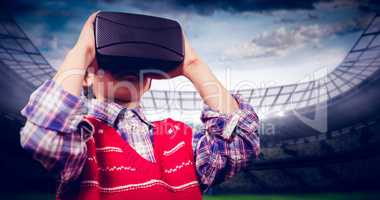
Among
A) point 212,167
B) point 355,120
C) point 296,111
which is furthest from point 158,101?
point 212,167

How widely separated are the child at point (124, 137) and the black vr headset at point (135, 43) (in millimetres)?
21

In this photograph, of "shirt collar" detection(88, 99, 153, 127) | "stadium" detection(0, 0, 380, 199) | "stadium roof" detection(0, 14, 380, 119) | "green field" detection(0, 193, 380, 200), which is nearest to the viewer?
"shirt collar" detection(88, 99, 153, 127)

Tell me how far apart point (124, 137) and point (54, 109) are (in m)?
0.14

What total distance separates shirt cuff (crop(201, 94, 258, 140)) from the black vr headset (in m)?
0.13

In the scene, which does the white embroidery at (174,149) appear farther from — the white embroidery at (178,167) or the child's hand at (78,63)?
the child's hand at (78,63)

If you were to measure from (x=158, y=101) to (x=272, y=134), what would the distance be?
3.54 metres

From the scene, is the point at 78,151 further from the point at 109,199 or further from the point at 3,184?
the point at 3,184

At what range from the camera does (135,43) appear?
500 mm

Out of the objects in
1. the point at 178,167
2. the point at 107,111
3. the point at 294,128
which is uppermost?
the point at 107,111

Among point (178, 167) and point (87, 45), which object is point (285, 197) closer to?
point (178, 167)

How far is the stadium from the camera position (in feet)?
20.6

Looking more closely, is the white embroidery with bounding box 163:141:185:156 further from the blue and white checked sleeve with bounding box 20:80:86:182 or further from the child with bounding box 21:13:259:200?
the blue and white checked sleeve with bounding box 20:80:86:182

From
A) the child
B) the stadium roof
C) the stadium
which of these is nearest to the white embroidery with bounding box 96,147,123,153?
the child

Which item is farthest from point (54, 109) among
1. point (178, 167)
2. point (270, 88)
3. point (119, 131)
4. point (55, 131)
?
point (270, 88)
